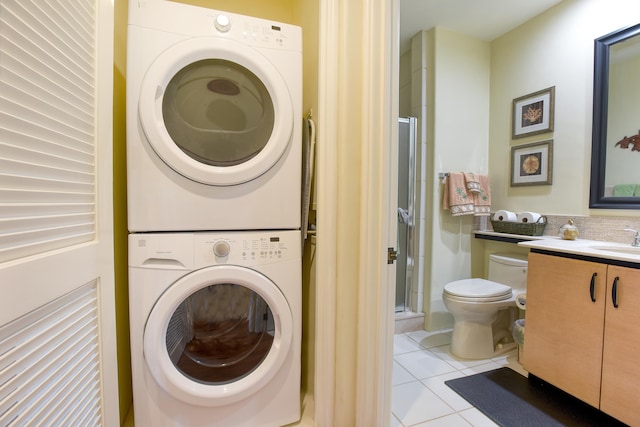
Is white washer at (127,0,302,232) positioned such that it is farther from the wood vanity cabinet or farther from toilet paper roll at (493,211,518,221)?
toilet paper roll at (493,211,518,221)

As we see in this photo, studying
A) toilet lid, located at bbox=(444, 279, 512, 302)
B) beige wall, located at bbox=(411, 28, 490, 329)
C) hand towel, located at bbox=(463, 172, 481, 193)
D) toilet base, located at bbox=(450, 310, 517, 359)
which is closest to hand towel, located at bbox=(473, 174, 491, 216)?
hand towel, located at bbox=(463, 172, 481, 193)

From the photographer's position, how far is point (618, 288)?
125 cm

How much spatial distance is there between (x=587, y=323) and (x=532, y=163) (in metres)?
1.24

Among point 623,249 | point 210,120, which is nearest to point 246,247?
point 210,120

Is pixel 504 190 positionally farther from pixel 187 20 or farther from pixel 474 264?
pixel 187 20

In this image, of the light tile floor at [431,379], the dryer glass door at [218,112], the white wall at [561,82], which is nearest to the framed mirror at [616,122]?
the white wall at [561,82]

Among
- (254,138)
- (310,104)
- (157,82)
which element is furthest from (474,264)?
(157,82)

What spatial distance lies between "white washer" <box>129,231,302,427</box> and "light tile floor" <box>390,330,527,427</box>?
0.58 meters

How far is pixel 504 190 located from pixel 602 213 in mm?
675

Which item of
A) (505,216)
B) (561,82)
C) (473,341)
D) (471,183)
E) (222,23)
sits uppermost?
(561,82)

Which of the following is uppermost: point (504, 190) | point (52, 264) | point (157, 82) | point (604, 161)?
point (157, 82)

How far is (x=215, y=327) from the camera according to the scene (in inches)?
48.1

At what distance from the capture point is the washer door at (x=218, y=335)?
1054 millimetres

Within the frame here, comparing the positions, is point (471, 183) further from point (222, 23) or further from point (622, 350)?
point (222, 23)
